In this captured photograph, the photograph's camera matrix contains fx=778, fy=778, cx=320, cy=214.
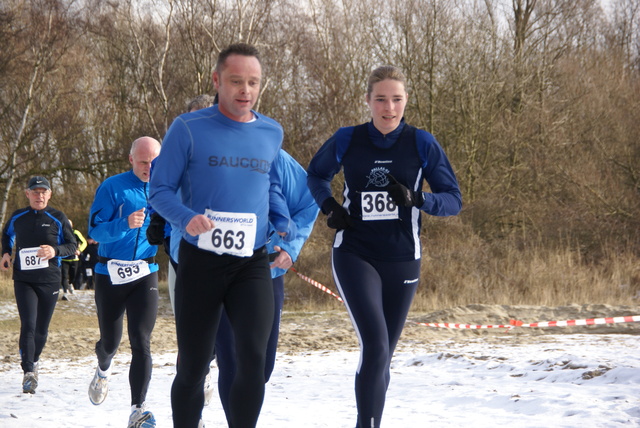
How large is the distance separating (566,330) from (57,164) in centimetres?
→ 1749

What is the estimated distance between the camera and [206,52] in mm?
23047

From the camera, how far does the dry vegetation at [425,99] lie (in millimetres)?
19516

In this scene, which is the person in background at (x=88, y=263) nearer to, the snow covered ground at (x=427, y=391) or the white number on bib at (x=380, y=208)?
the snow covered ground at (x=427, y=391)

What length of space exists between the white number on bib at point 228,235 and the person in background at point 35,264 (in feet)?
12.7

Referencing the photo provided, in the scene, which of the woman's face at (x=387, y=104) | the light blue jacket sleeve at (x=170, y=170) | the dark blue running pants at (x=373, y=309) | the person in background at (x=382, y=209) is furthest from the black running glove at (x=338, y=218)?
the light blue jacket sleeve at (x=170, y=170)

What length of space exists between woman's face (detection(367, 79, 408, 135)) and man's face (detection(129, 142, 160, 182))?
5.46ft

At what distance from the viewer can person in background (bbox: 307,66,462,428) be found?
3793mm

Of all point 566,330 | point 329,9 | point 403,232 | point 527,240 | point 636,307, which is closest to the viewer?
point 403,232

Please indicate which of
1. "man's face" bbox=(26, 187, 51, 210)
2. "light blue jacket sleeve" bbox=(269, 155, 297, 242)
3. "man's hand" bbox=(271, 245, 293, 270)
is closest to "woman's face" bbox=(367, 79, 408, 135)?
"light blue jacket sleeve" bbox=(269, 155, 297, 242)

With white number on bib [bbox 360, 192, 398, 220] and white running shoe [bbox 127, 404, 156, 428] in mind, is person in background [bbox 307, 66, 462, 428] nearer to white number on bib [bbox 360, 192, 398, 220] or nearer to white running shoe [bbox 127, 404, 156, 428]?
white number on bib [bbox 360, 192, 398, 220]

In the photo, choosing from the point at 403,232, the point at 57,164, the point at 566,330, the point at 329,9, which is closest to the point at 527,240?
the point at 566,330

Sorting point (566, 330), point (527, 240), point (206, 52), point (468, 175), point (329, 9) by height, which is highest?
point (329, 9)

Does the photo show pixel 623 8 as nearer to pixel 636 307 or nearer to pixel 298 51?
pixel 298 51

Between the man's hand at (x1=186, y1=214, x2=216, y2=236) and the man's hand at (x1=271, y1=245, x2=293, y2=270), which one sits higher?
the man's hand at (x1=186, y1=214, x2=216, y2=236)
